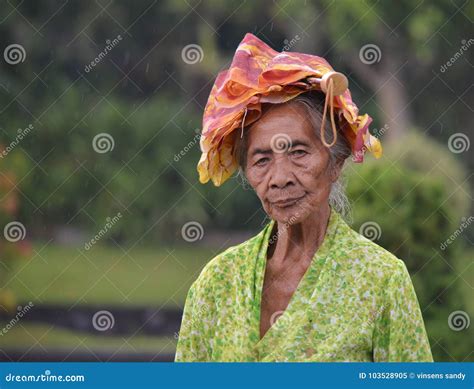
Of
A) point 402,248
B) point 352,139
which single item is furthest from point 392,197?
point 352,139

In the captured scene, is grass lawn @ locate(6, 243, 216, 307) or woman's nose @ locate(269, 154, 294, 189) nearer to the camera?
woman's nose @ locate(269, 154, 294, 189)

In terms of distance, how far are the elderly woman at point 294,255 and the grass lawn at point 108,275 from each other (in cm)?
884

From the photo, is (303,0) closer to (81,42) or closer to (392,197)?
(81,42)

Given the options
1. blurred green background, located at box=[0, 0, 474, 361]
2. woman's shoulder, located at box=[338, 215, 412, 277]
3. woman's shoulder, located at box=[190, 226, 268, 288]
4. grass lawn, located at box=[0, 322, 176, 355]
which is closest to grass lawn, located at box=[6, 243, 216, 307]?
blurred green background, located at box=[0, 0, 474, 361]

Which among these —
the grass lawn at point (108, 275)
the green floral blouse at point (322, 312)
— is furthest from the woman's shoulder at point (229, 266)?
the grass lawn at point (108, 275)

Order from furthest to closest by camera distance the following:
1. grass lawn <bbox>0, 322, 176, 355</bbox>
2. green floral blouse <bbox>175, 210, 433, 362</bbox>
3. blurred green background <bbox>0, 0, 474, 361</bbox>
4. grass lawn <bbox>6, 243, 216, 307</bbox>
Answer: grass lawn <bbox>6, 243, 216, 307</bbox> < blurred green background <bbox>0, 0, 474, 361</bbox> < grass lawn <bbox>0, 322, 176, 355</bbox> < green floral blouse <bbox>175, 210, 433, 362</bbox>

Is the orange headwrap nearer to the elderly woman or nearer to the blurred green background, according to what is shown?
the elderly woman

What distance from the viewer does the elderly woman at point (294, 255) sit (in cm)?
338

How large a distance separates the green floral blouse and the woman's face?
0.47ft

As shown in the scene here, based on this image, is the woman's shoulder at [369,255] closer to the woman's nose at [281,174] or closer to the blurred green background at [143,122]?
the woman's nose at [281,174]

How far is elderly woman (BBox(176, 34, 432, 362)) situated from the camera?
3.38 metres

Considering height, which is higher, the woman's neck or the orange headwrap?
the orange headwrap

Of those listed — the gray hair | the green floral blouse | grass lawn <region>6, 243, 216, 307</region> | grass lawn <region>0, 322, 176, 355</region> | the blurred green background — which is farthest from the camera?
grass lawn <region>6, 243, 216, 307</region>
